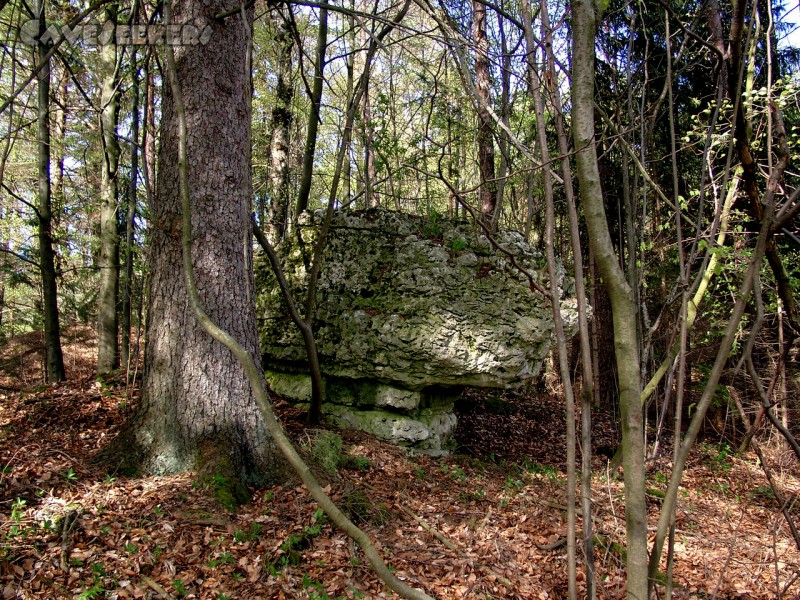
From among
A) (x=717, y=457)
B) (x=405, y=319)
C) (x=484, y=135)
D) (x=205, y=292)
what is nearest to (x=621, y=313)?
(x=205, y=292)

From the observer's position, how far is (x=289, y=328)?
226 inches

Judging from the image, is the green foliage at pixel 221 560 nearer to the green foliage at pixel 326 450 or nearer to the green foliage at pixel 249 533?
the green foliage at pixel 249 533

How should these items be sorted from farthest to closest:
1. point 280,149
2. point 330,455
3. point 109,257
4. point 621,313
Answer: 1. point 280,149
2. point 109,257
3. point 330,455
4. point 621,313

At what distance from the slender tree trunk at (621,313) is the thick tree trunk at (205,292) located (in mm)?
2507

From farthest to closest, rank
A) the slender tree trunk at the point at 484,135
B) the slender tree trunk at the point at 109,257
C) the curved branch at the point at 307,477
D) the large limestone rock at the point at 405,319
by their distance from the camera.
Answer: the slender tree trunk at the point at 484,135
the slender tree trunk at the point at 109,257
the large limestone rock at the point at 405,319
the curved branch at the point at 307,477

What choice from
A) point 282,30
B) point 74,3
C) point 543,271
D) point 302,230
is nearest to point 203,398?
point 302,230

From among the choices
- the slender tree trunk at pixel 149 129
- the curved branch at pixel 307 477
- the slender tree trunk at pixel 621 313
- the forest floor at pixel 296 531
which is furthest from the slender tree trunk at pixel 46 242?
the slender tree trunk at pixel 621 313

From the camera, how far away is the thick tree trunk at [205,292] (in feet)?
11.8

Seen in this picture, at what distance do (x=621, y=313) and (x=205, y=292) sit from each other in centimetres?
295

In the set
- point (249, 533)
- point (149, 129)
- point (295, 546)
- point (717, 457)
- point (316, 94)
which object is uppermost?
point (316, 94)

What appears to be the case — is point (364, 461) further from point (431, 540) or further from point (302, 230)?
point (302, 230)

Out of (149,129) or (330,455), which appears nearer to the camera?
(330,455)

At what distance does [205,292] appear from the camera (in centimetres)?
365

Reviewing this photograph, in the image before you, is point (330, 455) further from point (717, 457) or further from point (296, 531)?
point (717, 457)
